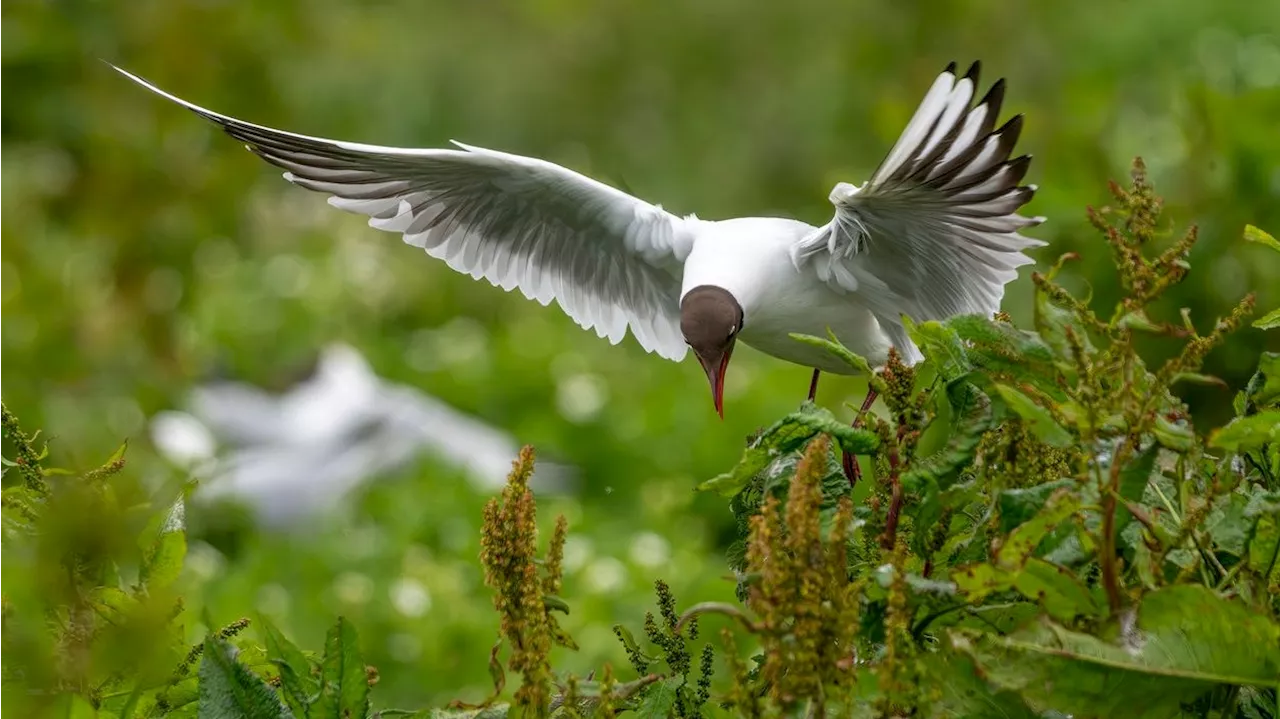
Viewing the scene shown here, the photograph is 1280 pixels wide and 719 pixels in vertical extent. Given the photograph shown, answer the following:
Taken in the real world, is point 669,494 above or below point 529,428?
below

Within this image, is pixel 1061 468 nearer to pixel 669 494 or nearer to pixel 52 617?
pixel 52 617

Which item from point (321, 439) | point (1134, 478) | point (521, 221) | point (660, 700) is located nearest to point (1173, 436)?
point (1134, 478)

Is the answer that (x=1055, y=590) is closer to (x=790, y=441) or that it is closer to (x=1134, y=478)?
Answer: (x=1134, y=478)

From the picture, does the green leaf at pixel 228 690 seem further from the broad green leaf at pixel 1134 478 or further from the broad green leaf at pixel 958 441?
the broad green leaf at pixel 1134 478

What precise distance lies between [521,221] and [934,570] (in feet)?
6.85

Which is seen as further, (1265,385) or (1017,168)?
(1017,168)

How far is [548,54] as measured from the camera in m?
12.2

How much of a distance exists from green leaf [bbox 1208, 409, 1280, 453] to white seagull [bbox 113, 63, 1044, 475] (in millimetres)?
708

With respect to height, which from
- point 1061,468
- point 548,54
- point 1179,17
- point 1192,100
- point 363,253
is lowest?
point 1061,468

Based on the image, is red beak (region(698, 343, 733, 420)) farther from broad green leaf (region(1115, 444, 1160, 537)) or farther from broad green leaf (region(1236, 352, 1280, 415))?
broad green leaf (region(1115, 444, 1160, 537))

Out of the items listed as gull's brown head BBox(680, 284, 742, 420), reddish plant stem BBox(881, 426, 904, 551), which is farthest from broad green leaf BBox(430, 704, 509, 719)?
gull's brown head BBox(680, 284, 742, 420)

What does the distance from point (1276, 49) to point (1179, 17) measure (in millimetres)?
4932

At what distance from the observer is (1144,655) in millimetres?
1299

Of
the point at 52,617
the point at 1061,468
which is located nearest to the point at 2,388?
the point at 52,617
